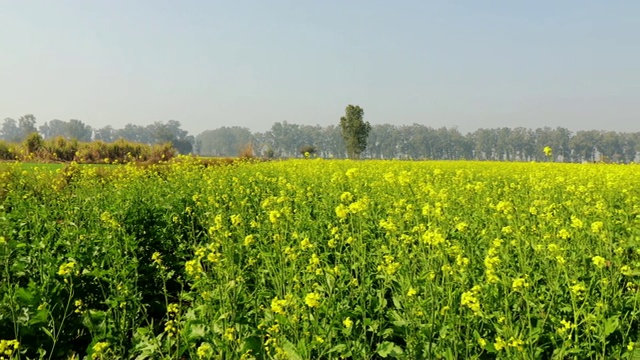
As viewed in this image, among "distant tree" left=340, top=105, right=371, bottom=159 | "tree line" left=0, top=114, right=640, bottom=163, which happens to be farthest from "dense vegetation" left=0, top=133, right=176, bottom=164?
"tree line" left=0, top=114, right=640, bottom=163

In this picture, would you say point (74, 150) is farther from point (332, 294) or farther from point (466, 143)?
point (466, 143)

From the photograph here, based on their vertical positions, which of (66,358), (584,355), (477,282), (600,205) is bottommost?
(66,358)

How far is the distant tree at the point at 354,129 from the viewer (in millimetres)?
65875

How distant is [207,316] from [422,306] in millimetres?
1637

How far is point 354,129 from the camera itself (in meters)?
65.9

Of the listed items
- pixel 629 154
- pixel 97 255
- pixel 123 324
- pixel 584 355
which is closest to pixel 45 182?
pixel 97 255

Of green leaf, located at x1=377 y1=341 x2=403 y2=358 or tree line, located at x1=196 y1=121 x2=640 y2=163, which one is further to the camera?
tree line, located at x1=196 y1=121 x2=640 y2=163

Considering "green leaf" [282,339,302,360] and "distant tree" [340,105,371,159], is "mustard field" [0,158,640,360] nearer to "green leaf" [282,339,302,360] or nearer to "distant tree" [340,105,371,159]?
"green leaf" [282,339,302,360]

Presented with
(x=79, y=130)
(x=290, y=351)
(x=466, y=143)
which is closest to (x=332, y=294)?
(x=290, y=351)

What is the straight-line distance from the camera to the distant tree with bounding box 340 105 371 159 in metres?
65.9

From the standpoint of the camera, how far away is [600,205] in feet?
15.4

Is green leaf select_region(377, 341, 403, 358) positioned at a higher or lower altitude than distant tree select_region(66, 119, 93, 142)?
lower

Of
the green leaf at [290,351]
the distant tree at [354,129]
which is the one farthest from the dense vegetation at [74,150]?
the distant tree at [354,129]

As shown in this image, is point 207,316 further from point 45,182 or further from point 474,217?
point 45,182
